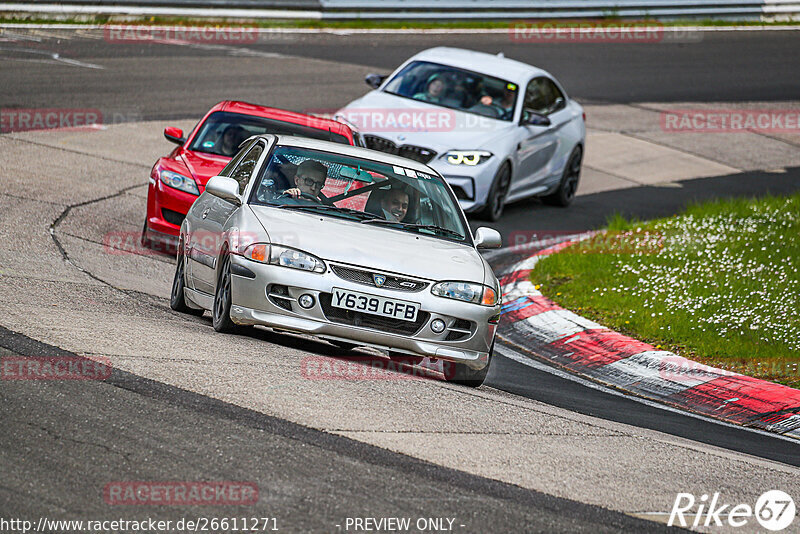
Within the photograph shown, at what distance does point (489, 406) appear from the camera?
7.24 metres

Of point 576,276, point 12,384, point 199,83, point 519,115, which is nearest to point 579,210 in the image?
point 519,115

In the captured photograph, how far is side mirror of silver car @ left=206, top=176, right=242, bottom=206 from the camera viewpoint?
843 centimetres

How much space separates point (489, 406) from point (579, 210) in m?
10.0

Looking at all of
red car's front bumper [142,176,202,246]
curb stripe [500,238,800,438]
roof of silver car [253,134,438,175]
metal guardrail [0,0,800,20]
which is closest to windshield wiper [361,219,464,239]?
roof of silver car [253,134,438,175]

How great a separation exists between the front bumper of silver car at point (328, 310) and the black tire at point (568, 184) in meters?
9.49

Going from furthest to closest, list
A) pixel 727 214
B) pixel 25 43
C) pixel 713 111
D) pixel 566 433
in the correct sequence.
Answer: pixel 713 111, pixel 25 43, pixel 727 214, pixel 566 433

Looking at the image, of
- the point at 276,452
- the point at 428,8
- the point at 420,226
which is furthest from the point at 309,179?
the point at 428,8

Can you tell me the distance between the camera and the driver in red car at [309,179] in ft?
28.4

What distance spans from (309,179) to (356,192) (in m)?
0.35

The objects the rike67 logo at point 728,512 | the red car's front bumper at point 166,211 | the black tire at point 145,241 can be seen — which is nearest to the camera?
the rike67 logo at point 728,512

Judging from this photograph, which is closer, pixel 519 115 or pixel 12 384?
pixel 12 384

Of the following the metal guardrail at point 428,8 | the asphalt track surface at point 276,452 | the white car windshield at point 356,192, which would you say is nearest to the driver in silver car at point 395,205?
the white car windshield at point 356,192

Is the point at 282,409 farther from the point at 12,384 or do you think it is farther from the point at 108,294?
the point at 108,294

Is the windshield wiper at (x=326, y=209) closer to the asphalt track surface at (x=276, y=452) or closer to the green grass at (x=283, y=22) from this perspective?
the asphalt track surface at (x=276, y=452)
